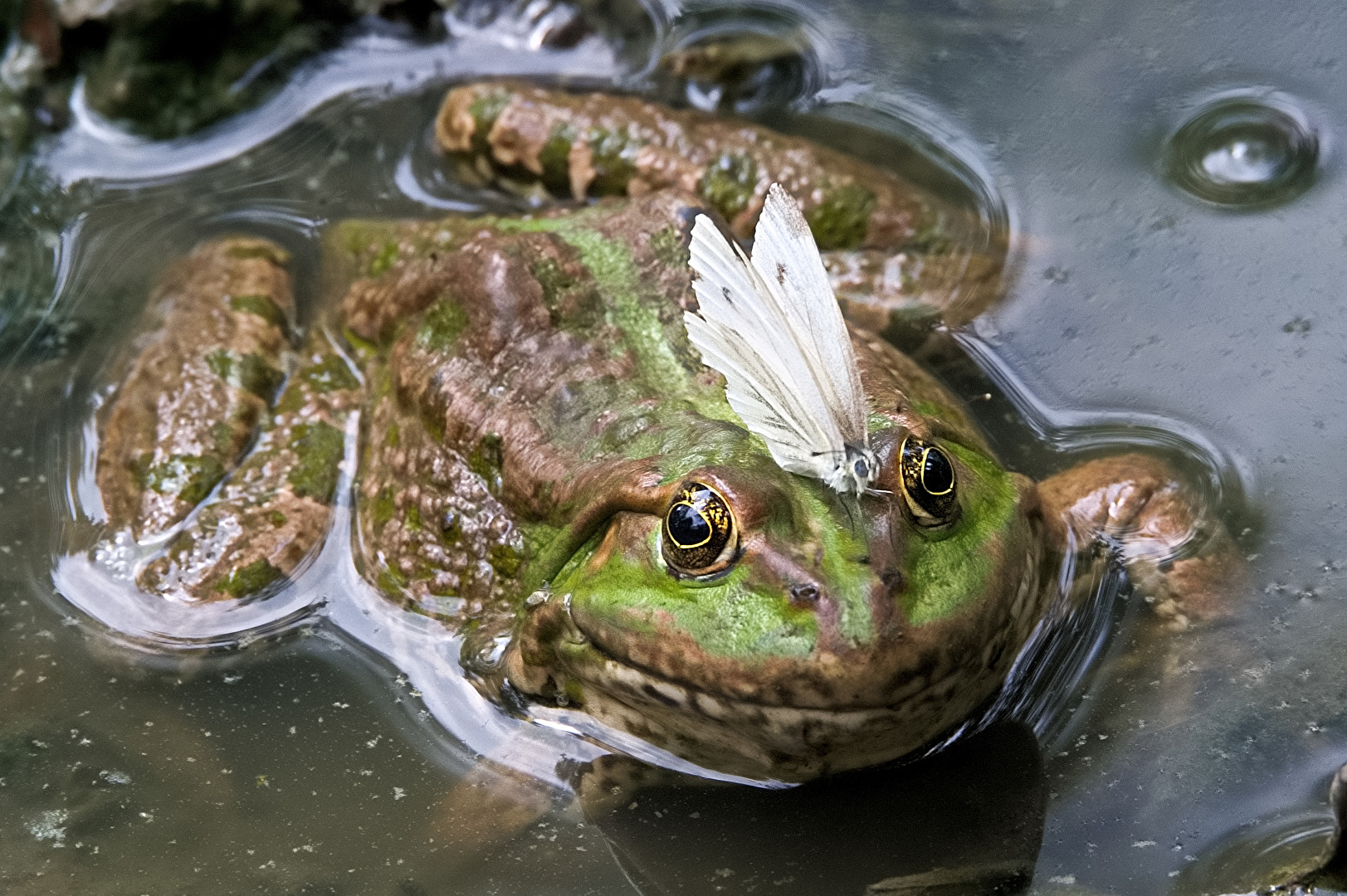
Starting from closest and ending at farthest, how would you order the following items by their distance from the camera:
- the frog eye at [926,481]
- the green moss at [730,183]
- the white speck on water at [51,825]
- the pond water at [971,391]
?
the frog eye at [926,481] → the pond water at [971,391] → the white speck on water at [51,825] → the green moss at [730,183]

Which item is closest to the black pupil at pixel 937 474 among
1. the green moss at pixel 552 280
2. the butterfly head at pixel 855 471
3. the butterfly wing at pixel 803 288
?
the butterfly head at pixel 855 471

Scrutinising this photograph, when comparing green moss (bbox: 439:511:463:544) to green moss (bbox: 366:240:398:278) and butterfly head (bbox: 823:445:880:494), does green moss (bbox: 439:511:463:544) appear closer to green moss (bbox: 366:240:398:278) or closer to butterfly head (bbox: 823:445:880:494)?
green moss (bbox: 366:240:398:278)

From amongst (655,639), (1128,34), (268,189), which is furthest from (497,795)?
(1128,34)

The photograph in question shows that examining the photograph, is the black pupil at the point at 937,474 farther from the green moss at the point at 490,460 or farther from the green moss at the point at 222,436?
the green moss at the point at 222,436

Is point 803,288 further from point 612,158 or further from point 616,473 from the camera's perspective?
point 612,158


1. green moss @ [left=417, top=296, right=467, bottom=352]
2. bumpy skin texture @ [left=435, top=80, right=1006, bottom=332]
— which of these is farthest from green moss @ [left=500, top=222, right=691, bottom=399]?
bumpy skin texture @ [left=435, top=80, right=1006, bottom=332]

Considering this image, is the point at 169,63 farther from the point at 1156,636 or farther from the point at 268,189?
the point at 1156,636

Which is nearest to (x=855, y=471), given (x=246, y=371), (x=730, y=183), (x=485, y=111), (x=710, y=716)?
(x=710, y=716)
